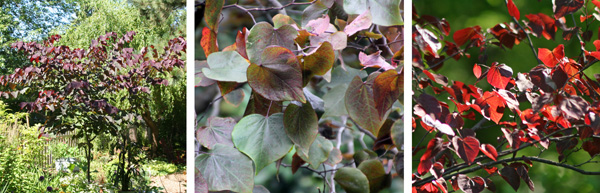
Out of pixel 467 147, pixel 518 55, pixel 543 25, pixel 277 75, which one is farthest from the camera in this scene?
pixel 518 55

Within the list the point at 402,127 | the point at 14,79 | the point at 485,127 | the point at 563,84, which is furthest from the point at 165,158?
the point at 563,84

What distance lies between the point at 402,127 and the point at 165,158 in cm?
124

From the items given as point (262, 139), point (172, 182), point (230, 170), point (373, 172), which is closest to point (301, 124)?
point (262, 139)

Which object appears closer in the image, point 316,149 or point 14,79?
point 316,149

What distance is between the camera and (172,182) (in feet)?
6.58

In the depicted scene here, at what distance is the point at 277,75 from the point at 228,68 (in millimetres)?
177

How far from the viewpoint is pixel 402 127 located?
1.42 m

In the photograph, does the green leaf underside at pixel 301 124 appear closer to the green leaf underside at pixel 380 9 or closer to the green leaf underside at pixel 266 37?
the green leaf underside at pixel 266 37

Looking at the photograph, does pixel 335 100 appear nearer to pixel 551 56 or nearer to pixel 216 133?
pixel 216 133

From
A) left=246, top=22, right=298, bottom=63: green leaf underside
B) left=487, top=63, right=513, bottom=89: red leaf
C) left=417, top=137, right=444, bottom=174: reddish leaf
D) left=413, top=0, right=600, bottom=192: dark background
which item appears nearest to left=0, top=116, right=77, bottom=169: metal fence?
left=246, top=22, right=298, bottom=63: green leaf underside

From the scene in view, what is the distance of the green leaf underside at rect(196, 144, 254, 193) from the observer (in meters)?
1.23

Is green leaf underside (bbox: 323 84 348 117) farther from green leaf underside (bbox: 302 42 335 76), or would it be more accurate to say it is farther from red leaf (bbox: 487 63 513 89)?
red leaf (bbox: 487 63 513 89)

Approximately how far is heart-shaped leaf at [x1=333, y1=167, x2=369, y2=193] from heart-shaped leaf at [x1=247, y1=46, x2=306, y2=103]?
408 millimetres

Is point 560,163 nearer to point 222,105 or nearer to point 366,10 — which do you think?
point 366,10
